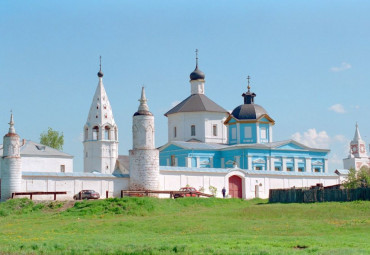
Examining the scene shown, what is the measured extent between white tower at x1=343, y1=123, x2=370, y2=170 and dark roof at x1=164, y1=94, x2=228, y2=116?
2435 centimetres

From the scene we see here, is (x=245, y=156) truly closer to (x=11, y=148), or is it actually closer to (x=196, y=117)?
(x=196, y=117)

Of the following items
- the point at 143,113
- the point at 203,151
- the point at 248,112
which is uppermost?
the point at 248,112

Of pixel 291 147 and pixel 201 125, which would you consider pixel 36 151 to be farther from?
pixel 291 147

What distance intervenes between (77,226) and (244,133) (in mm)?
33976

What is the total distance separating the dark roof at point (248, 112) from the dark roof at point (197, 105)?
5.57 feet

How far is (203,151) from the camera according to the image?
2247 inches

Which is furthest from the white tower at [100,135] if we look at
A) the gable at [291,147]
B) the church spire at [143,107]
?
the church spire at [143,107]

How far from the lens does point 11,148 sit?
38.9m

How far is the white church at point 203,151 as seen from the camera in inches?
1770

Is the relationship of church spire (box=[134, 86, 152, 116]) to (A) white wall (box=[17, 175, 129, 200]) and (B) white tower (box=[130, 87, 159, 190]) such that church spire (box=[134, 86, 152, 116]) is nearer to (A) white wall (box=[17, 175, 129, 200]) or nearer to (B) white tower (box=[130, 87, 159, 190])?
(B) white tower (box=[130, 87, 159, 190])

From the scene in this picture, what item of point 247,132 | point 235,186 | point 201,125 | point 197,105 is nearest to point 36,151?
point 201,125

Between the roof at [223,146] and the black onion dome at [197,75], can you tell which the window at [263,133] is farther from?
the black onion dome at [197,75]

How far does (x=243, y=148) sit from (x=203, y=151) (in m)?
3.52

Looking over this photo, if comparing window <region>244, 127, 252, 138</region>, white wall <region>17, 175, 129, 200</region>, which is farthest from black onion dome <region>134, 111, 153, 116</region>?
window <region>244, 127, 252, 138</region>
